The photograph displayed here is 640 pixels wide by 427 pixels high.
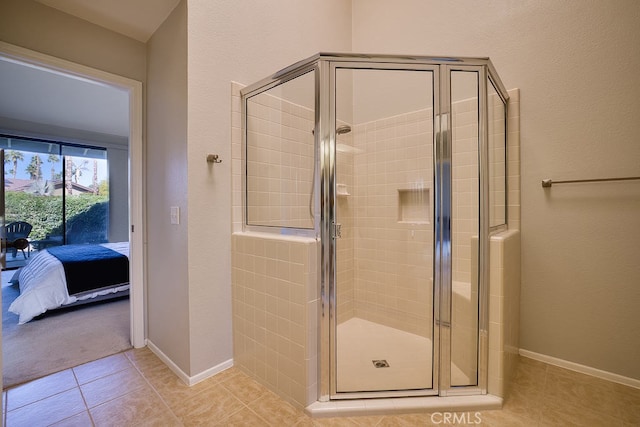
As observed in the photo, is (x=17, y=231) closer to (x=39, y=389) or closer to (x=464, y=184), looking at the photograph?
(x=39, y=389)

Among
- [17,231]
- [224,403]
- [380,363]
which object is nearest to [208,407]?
[224,403]

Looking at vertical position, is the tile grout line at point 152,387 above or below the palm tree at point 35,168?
below

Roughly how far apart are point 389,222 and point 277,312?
1272 millimetres

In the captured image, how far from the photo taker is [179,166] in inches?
71.8

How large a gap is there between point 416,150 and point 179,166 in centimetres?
177

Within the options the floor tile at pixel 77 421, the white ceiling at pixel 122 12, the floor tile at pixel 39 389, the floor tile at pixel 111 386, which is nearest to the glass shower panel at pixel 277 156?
the white ceiling at pixel 122 12

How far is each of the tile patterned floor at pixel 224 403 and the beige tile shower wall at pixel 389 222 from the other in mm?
741

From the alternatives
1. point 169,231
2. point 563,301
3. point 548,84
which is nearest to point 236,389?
point 169,231

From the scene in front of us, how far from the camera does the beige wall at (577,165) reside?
5.76 feet

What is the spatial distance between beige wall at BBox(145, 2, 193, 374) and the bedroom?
200cm

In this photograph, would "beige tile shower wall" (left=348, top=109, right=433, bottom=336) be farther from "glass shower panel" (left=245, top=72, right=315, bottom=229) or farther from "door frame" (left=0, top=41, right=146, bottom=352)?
"door frame" (left=0, top=41, right=146, bottom=352)

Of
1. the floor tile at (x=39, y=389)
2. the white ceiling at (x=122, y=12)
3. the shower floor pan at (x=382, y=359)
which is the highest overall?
the white ceiling at (x=122, y=12)

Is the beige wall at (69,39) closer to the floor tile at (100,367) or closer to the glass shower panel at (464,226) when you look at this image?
the floor tile at (100,367)

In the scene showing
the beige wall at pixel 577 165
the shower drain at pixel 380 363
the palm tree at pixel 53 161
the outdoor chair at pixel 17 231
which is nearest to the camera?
the beige wall at pixel 577 165
